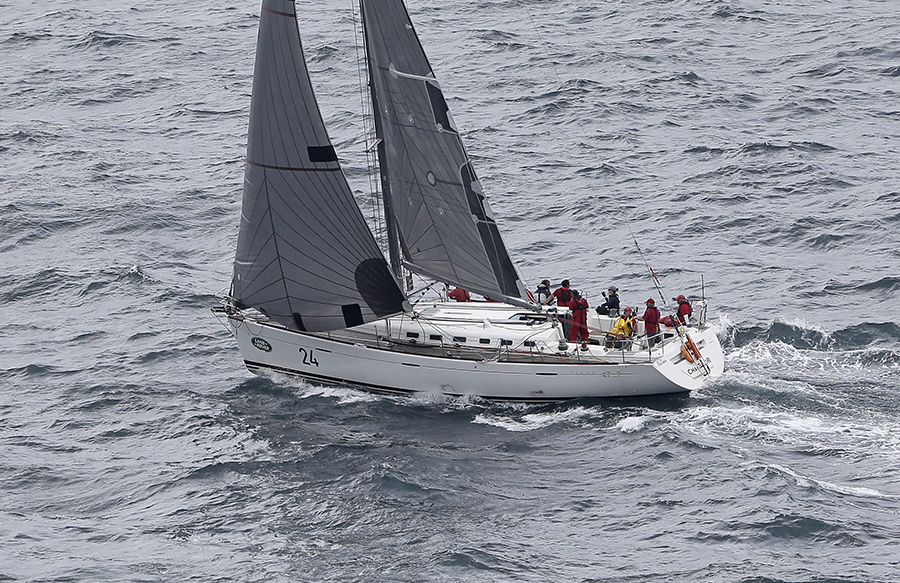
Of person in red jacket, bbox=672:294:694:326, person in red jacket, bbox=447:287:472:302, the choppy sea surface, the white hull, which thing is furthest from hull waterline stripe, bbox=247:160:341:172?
person in red jacket, bbox=672:294:694:326

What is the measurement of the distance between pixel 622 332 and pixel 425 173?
24.7 feet

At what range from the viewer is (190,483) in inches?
1335

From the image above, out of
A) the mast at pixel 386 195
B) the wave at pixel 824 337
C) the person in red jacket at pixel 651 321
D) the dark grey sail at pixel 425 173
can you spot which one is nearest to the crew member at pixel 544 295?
the dark grey sail at pixel 425 173

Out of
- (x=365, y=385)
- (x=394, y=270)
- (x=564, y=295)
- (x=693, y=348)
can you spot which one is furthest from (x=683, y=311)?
(x=365, y=385)

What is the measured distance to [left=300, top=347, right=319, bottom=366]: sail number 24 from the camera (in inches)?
1535

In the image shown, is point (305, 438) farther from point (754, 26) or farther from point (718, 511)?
point (754, 26)

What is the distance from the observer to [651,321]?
125 feet

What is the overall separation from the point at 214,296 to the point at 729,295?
1810 centimetres

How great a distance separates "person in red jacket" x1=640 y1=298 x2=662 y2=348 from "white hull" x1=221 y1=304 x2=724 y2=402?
1.43ft

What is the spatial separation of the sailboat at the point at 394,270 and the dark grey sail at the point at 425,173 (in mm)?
42

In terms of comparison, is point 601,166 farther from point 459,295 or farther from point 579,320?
point 579,320

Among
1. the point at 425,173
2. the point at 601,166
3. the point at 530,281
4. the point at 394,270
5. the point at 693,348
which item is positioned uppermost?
the point at 425,173

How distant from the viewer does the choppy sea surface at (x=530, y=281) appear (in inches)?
1188

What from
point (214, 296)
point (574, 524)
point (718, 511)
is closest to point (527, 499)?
point (574, 524)
